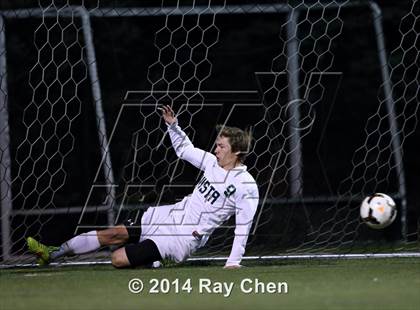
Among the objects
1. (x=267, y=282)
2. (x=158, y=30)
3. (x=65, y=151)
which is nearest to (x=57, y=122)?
(x=65, y=151)

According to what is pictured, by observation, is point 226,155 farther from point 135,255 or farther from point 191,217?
point 135,255

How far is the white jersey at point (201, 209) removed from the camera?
9.41 meters

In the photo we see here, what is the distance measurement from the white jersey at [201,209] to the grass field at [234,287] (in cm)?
23

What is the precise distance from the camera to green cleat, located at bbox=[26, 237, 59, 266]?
9.52 meters

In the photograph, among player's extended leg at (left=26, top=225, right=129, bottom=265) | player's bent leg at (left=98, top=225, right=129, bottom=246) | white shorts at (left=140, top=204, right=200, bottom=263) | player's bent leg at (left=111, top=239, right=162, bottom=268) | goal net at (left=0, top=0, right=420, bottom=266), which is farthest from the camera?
goal net at (left=0, top=0, right=420, bottom=266)

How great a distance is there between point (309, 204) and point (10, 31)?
11.1 ft

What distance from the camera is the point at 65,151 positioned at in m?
11.4

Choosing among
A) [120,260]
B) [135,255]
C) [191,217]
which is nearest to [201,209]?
[191,217]

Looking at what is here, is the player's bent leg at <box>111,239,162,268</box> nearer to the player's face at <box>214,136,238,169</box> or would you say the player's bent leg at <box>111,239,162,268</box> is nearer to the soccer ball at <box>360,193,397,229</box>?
the player's face at <box>214,136,238,169</box>

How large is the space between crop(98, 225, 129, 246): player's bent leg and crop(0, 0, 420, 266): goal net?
1.10m

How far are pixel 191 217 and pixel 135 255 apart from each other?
24.6 inches

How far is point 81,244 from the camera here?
9.70 metres

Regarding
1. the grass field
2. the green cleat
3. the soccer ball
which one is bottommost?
the grass field

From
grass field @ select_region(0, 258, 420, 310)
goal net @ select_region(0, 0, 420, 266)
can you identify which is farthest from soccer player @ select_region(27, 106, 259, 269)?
goal net @ select_region(0, 0, 420, 266)
